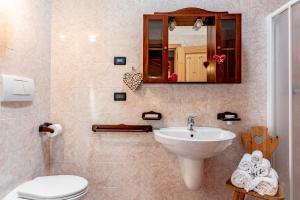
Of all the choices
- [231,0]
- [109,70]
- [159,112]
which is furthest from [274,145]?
[109,70]

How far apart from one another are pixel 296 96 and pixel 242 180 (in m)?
0.69

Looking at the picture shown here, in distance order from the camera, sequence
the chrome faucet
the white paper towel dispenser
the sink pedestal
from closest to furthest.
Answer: the white paper towel dispenser, the sink pedestal, the chrome faucet

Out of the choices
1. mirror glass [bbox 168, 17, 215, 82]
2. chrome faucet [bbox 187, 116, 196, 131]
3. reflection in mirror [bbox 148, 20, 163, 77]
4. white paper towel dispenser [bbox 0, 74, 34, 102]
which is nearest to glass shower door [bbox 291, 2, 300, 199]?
mirror glass [bbox 168, 17, 215, 82]

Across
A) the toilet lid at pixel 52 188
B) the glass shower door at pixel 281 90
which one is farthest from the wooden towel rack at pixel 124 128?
the glass shower door at pixel 281 90

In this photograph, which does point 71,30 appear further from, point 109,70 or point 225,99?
point 225,99

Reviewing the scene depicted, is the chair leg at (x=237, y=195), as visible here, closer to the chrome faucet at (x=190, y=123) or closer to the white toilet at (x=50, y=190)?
the chrome faucet at (x=190, y=123)

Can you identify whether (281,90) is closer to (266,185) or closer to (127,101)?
(266,185)

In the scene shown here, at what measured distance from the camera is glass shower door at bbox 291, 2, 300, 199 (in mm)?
1466

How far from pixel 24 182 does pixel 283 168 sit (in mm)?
1893

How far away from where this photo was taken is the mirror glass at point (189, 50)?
1711mm

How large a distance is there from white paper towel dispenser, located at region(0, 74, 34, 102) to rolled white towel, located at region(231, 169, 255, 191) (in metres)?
1.51

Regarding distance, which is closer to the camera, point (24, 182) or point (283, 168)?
point (24, 182)

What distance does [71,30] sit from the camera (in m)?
1.83

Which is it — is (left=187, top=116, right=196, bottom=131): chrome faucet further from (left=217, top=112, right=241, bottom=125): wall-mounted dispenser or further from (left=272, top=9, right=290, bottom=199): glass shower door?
(left=272, top=9, right=290, bottom=199): glass shower door
